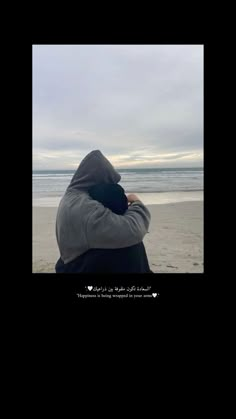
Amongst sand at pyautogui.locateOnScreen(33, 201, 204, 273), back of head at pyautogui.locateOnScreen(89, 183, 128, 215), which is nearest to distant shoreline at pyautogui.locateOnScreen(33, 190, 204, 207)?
sand at pyautogui.locateOnScreen(33, 201, 204, 273)

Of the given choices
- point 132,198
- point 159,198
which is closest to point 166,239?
point 159,198

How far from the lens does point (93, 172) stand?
5.52ft

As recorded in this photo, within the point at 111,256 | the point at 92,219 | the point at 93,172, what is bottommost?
the point at 111,256

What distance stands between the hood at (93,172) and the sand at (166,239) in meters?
0.34

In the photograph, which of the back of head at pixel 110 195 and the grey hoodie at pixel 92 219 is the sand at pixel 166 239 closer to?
the grey hoodie at pixel 92 219

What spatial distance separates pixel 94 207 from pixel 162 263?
79 centimetres

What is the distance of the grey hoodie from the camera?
1.66 meters

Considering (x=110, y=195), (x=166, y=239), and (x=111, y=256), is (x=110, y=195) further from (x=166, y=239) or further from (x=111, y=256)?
(x=166, y=239)

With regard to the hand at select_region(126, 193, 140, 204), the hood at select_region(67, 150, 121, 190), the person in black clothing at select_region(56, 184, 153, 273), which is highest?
the hood at select_region(67, 150, 121, 190)

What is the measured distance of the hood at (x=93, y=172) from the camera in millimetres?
1685

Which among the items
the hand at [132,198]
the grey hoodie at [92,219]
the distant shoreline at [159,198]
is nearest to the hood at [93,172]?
the grey hoodie at [92,219]

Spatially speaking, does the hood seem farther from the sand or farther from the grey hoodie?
the sand

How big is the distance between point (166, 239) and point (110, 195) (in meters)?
1.08
